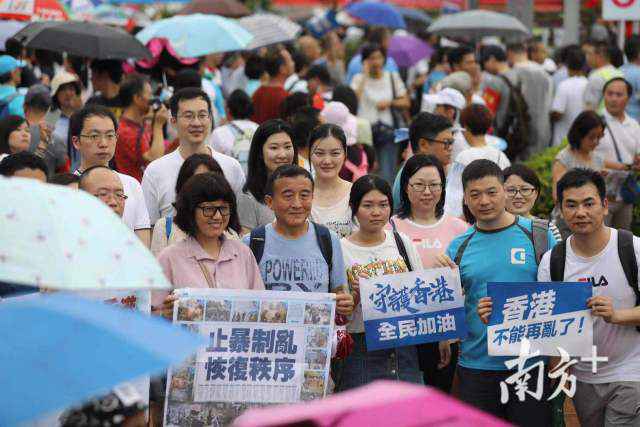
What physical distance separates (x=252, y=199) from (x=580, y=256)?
2.31 m

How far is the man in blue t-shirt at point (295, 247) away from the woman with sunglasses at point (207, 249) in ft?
0.54

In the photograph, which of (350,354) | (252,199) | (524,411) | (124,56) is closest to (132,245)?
(350,354)

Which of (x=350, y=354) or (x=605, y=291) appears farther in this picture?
(x=350, y=354)

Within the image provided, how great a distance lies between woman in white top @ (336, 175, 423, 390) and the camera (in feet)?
21.4

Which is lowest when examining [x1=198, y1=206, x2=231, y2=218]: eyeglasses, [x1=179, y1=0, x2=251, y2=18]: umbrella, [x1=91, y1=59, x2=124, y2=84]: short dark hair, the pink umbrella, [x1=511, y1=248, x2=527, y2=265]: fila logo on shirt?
[x1=511, y1=248, x2=527, y2=265]: fila logo on shirt

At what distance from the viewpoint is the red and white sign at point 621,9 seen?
13289mm

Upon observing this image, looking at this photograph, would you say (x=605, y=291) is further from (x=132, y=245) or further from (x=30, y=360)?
(x=30, y=360)

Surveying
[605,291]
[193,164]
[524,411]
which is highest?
[193,164]

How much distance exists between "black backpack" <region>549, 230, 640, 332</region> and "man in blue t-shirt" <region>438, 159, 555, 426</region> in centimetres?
21

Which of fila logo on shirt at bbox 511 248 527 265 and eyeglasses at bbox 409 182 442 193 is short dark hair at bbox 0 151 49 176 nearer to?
eyeglasses at bbox 409 182 442 193

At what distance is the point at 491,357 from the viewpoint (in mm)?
6457

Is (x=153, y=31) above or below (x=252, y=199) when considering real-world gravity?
above

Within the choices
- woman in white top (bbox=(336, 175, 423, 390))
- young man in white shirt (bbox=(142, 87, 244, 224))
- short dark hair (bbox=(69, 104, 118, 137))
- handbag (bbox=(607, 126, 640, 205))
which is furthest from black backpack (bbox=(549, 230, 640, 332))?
handbag (bbox=(607, 126, 640, 205))

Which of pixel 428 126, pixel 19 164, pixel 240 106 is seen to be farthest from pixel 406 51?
pixel 19 164
